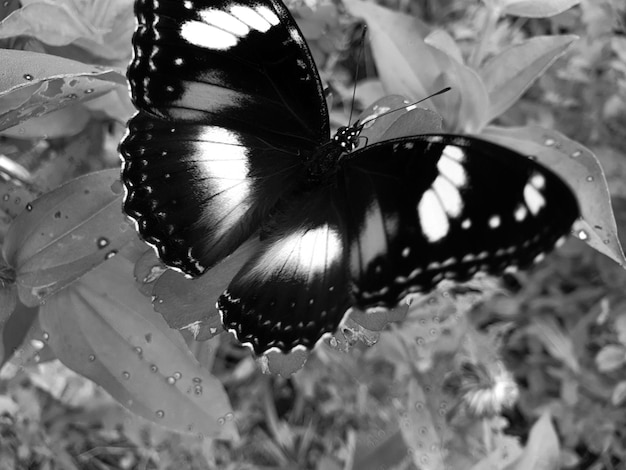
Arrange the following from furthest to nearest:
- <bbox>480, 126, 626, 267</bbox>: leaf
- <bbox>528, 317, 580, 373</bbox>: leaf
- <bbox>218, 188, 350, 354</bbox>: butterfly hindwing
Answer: <bbox>528, 317, 580, 373</bbox>: leaf, <bbox>480, 126, 626, 267</bbox>: leaf, <bbox>218, 188, 350, 354</bbox>: butterfly hindwing

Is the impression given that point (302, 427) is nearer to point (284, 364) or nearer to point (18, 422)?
point (18, 422)

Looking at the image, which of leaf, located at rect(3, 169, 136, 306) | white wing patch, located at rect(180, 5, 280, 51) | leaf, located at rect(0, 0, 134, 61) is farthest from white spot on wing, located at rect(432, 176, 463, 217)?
leaf, located at rect(0, 0, 134, 61)

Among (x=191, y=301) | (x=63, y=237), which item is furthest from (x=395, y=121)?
(x=63, y=237)

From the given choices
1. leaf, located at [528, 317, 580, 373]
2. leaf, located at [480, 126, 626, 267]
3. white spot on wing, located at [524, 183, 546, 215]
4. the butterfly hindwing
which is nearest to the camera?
white spot on wing, located at [524, 183, 546, 215]

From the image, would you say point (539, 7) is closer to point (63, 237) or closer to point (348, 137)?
point (348, 137)

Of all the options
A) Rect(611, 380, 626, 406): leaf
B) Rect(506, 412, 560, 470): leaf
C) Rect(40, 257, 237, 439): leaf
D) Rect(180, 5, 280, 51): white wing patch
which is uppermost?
Rect(180, 5, 280, 51): white wing patch

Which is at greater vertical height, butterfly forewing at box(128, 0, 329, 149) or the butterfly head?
butterfly forewing at box(128, 0, 329, 149)

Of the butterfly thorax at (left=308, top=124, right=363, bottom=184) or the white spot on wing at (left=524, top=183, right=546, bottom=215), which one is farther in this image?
the butterfly thorax at (left=308, top=124, right=363, bottom=184)

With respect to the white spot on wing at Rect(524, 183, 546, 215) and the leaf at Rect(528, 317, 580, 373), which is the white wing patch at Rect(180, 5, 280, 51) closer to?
the white spot on wing at Rect(524, 183, 546, 215)
